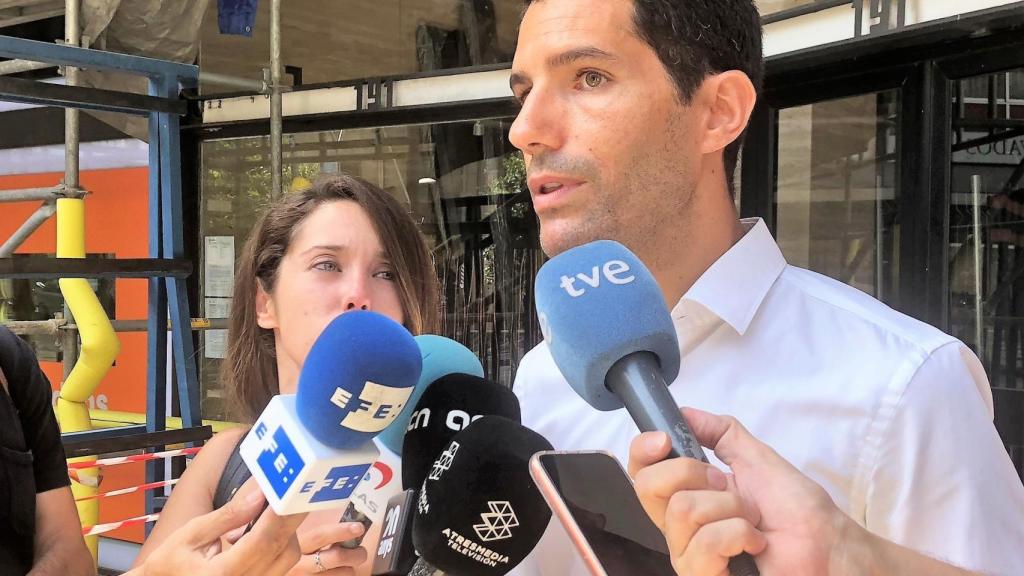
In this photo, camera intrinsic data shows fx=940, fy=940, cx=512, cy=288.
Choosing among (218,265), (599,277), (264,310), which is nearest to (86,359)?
(218,265)

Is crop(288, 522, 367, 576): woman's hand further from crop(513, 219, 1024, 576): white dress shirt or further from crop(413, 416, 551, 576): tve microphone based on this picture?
crop(513, 219, 1024, 576): white dress shirt

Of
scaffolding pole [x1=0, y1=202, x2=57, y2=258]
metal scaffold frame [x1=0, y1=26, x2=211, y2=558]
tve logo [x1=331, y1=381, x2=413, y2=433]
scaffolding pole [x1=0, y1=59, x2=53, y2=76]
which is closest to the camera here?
tve logo [x1=331, y1=381, x2=413, y2=433]

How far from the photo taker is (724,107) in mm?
1097

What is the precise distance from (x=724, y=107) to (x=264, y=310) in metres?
1.06

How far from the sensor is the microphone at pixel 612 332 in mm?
701

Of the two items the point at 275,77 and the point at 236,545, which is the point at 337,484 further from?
the point at 275,77

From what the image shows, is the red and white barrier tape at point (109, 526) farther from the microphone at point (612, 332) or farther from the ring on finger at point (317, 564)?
the microphone at point (612, 332)

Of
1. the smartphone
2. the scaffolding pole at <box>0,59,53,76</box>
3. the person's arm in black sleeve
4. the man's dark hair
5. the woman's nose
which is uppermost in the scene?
the scaffolding pole at <box>0,59,53,76</box>

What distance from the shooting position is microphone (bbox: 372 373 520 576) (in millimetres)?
1016

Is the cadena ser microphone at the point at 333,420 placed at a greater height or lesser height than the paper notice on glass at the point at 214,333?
greater

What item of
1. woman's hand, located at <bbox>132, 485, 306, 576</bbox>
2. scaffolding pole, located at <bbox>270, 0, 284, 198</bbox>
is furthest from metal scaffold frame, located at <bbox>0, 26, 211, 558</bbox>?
woman's hand, located at <bbox>132, 485, 306, 576</bbox>

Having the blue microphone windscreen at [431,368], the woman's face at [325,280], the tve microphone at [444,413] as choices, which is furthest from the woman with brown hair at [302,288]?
the tve microphone at [444,413]

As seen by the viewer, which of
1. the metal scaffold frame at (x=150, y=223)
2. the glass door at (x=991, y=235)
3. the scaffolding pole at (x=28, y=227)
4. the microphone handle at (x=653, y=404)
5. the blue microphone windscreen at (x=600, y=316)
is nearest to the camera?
the microphone handle at (x=653, y=404)

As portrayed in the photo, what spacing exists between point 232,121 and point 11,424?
2766 millimetres
